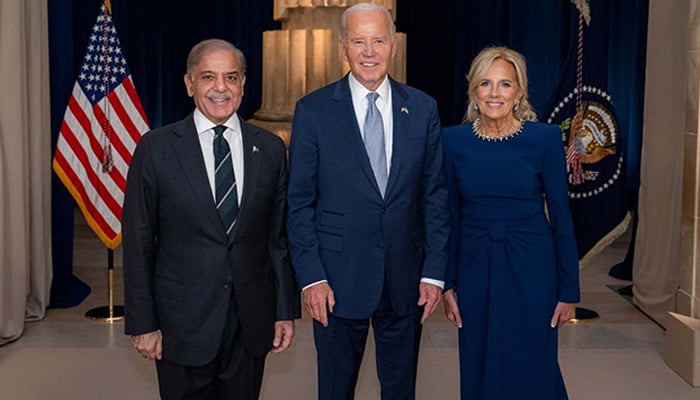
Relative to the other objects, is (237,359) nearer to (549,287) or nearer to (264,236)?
(264,236)

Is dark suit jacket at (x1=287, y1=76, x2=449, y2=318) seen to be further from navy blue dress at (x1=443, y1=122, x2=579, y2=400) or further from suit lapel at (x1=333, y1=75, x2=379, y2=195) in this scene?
navy blue dress at (x1=443, y1=122, x2=579, y2=400)

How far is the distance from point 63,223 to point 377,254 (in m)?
3.87

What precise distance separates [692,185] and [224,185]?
9.53 feet

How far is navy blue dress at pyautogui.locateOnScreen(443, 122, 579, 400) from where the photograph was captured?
126 inches

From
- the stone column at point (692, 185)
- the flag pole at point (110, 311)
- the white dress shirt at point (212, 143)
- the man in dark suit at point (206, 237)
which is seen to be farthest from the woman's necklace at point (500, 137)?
the flag pole at point (110, 311)

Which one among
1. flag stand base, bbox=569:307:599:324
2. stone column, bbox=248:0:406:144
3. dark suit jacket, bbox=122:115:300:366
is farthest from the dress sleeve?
stone column, bbox=248:0:406:144

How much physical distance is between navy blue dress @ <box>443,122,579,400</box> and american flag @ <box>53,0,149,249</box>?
3083 mm

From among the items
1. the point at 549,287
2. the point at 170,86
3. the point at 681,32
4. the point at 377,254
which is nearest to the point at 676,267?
the point at 681,32

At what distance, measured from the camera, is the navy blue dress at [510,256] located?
3.21 m

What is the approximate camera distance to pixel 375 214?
120 inches

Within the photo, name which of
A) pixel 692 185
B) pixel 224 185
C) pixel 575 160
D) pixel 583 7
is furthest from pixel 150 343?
pixel 583 7

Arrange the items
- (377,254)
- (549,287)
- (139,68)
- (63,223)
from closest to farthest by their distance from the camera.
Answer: (377,254) → (549,287) → (63,223) → (139,68)

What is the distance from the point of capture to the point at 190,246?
2.85 metres

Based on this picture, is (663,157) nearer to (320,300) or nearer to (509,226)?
(509,226)
